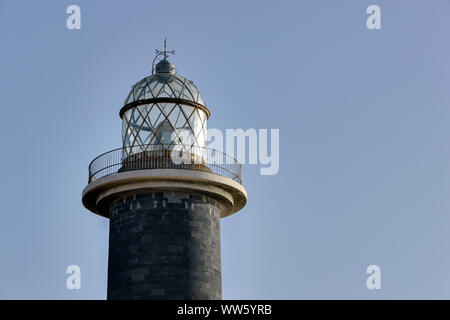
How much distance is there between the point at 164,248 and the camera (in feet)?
80.6

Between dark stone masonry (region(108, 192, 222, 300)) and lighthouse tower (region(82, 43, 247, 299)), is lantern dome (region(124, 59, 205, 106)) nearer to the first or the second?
lighthouse tower (region(82, 43, 247, 299))

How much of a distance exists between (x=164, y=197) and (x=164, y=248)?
1571 millimetres

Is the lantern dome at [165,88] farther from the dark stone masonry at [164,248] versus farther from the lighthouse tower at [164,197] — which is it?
the dark stone masonry at [164,248]

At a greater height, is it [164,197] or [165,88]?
[165,88]

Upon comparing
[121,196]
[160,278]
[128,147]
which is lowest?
[160,278]

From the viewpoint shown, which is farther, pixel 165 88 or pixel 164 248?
pixel 165 88

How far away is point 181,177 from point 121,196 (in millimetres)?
1990

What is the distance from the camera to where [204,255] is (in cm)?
2506

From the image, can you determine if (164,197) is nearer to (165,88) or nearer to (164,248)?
(164,248)

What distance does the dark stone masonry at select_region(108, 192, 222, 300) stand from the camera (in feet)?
79.6

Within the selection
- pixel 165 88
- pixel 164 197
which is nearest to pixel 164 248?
pixel 164 197

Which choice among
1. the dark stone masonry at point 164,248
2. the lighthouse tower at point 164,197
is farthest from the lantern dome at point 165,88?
the dark stone masonry at point 164,248
